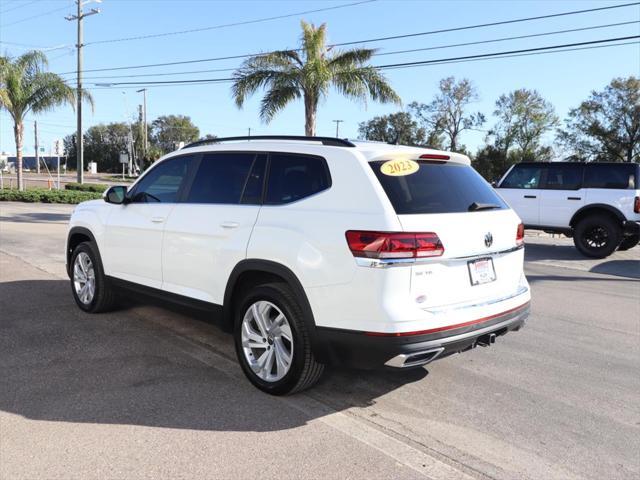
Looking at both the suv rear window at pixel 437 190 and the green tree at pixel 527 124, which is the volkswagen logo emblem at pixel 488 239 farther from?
the green tree at pixel 527 124

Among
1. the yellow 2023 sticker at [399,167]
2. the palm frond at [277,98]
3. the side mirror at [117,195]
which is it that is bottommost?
the side mirror at [117,195]

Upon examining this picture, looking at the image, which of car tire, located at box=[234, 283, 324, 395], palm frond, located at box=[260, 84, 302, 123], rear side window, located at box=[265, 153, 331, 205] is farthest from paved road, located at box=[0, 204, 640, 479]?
palm frond, located at box=[260, 84, 302, 123]

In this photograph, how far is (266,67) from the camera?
18125 mm

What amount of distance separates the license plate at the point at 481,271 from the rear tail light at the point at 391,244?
1.35 feet

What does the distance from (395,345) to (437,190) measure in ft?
3.73

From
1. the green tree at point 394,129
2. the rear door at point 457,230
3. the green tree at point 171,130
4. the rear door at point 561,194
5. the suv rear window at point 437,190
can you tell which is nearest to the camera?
the rear door at point 457,230

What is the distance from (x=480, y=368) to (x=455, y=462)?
1.65 meters

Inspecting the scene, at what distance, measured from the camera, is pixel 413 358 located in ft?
11.1

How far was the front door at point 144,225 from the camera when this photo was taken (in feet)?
16.2

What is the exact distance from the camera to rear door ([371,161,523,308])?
136 inches

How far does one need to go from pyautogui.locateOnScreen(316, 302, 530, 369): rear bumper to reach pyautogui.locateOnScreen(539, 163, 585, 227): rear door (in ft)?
30.9

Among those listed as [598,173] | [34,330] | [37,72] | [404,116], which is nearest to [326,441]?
[34,330]

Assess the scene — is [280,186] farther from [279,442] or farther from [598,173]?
[598,173]

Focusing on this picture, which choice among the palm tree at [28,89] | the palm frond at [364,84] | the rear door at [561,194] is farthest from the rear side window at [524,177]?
the palm tree at [28,89]
